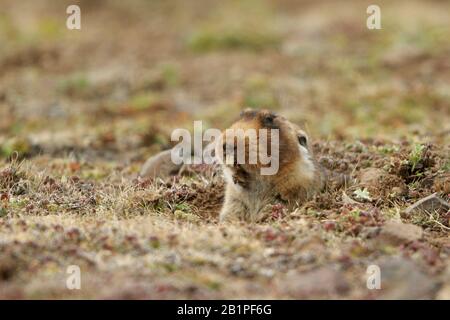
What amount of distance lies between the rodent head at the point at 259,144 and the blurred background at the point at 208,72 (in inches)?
91.4

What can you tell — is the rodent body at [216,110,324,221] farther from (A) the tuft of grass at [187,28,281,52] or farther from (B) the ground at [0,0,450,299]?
(A) the tuft of grass at [187,28,281,52]

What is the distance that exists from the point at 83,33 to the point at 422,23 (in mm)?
8153

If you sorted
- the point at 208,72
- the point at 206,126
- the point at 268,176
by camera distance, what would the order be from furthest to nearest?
the point at 208,72 < the point at 206,126 < the point at 268,176

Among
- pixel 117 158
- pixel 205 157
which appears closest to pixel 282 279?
pixel 205 157

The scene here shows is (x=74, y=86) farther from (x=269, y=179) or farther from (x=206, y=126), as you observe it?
(x=269, y=179)

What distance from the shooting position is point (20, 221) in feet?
19.6

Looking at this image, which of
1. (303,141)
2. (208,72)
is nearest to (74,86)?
(208,72)

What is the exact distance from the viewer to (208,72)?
15.0 meters

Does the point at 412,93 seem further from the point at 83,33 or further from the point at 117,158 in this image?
Answer: the point at 83,33

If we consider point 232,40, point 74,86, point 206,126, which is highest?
point 232,40

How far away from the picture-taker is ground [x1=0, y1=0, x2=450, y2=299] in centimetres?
514

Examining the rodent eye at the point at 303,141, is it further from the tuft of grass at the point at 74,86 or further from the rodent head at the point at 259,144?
the tuft of grass at the point at 74,86

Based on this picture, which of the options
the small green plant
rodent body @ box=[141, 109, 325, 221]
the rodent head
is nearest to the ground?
the small green plant

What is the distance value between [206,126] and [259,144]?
529cm
